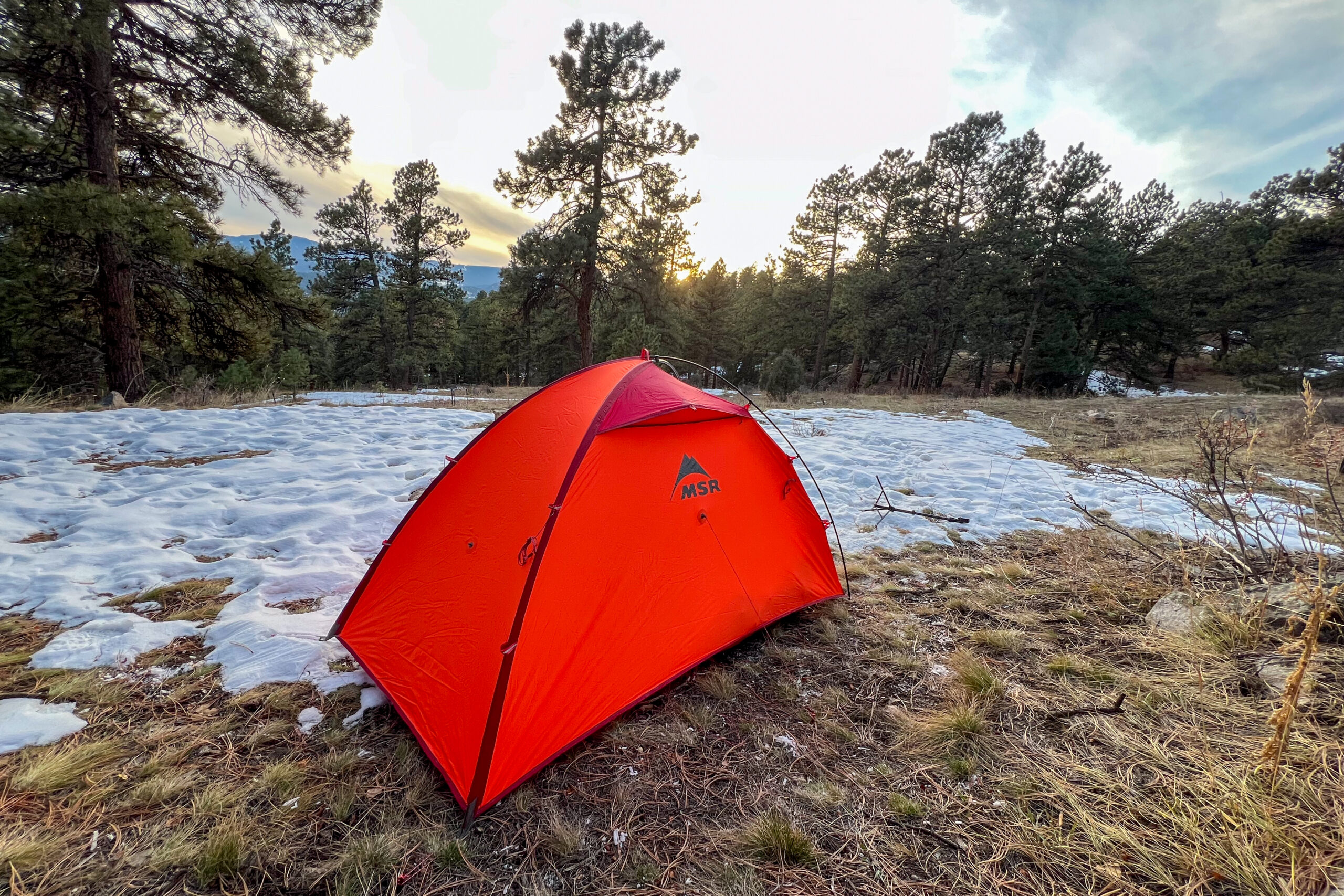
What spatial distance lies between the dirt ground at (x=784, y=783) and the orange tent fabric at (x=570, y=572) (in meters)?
0.19

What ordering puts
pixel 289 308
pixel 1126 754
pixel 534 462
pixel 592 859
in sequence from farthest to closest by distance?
1. pixel 289 308
2. pixel 534 462
3. pixel 1126 754
4. pixel 592 859

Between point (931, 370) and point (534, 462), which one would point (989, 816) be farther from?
point (931, 370)

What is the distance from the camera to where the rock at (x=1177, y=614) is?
284 centimetres

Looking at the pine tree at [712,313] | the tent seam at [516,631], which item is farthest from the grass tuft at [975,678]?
the pine tree at [712,313]

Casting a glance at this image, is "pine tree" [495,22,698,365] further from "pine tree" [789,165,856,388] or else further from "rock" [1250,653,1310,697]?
"rock" [1250,653,1310,697]

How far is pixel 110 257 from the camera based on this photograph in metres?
7.55

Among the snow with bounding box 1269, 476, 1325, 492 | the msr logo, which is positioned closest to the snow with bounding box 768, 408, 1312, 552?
the snow with bounding box 1269, 476, 1325, 492

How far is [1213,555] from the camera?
3.53 meters

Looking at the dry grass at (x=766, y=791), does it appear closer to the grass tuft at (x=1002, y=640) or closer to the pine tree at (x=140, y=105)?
the grass tuft at (x=1002, y=640)

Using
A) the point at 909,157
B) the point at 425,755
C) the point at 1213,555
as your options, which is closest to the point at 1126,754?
the point at 1213,555

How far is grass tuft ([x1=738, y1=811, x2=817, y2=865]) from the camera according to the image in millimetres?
1729

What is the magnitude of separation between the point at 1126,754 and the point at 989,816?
2.51 ft

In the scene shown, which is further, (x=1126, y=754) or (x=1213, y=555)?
(x=1213, y=555)

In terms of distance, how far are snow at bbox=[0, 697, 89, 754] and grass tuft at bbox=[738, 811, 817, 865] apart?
2945 millimetres
